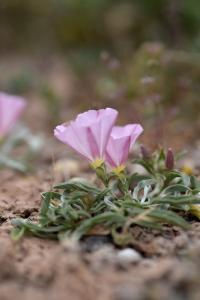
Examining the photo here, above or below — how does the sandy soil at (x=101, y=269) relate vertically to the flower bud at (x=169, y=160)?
below

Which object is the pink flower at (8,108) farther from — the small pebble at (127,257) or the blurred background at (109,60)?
the small pebble at (127,257)

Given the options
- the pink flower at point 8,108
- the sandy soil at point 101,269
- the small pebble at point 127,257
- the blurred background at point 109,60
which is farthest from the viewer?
the blurred background at point 109,60

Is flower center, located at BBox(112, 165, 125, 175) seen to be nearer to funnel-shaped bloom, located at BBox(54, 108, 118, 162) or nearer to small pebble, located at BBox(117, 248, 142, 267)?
funnel-shaped bloom, located at BBox(54, 108, 118, 162)

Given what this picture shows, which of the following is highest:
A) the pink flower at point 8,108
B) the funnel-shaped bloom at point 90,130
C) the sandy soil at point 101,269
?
the pink flower at point 8,108

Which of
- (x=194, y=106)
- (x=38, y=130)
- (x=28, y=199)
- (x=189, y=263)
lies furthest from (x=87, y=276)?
(x=38, y=130)

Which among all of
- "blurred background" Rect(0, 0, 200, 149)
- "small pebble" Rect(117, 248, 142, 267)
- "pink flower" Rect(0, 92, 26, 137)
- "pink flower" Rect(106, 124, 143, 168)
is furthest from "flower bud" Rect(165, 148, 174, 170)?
"pink flower" Rect(0, 92, 26, 137)

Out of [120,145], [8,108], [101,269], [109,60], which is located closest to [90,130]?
[120,145]

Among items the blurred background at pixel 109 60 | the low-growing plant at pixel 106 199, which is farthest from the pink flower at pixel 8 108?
the low-growing plant at pixel 106 199

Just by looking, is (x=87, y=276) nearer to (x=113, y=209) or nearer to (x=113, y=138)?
(x=113, y=209)
